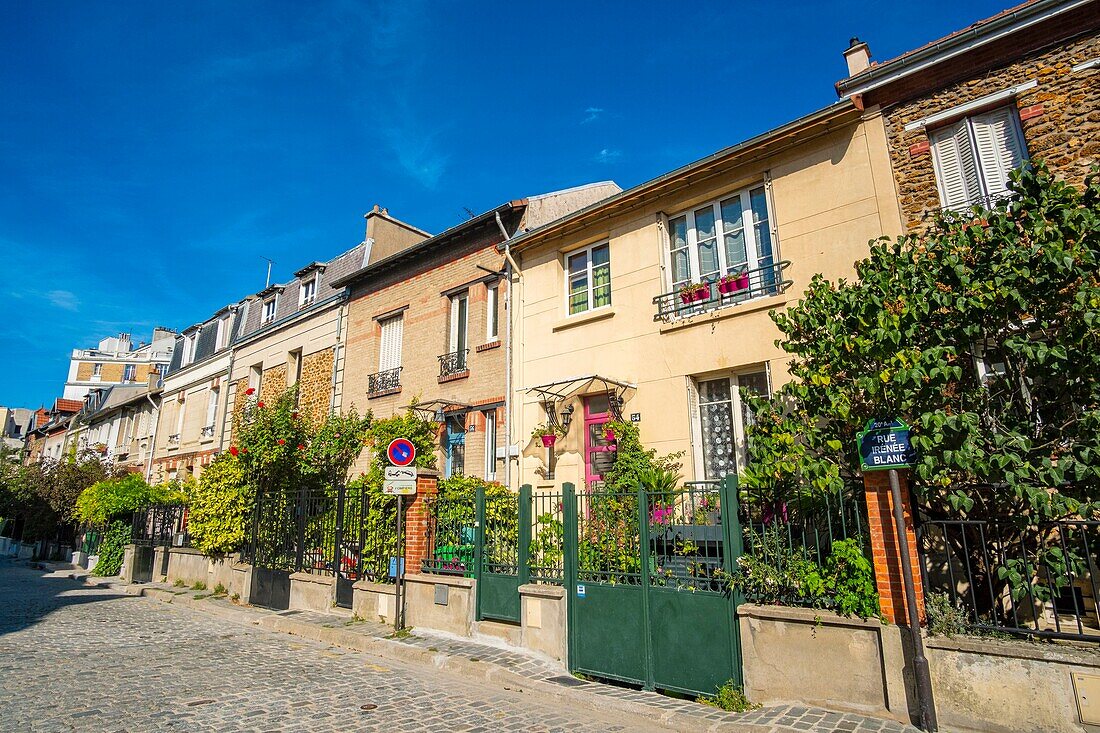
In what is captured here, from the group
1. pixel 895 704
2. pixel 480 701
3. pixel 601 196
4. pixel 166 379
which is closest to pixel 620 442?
pixel 480 701

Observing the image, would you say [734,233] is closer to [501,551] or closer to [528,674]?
[501,551]

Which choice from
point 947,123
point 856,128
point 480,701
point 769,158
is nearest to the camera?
point 480,701

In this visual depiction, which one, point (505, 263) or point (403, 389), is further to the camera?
point (403, 389)

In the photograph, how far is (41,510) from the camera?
24.4m

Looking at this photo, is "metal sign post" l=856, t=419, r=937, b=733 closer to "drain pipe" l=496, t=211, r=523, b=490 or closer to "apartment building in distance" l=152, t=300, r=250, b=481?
"drain pipe" l=496, t=211, r=523, b=490

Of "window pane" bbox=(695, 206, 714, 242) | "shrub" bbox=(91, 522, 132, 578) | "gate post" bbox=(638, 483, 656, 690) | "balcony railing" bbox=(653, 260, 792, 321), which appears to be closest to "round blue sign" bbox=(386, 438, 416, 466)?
"gate post" bbox=(638, 483, 656, 690)

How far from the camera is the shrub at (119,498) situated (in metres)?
17.1

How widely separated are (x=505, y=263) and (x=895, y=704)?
32.3 feet

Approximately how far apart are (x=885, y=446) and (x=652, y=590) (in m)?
2.74

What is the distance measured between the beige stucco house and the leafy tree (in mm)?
2148

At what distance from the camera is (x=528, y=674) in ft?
22.2

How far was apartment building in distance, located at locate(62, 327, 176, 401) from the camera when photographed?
4250 centimetres

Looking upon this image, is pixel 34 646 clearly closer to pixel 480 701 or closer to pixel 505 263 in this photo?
pixel 480 701

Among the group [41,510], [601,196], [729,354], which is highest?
[601,196]
